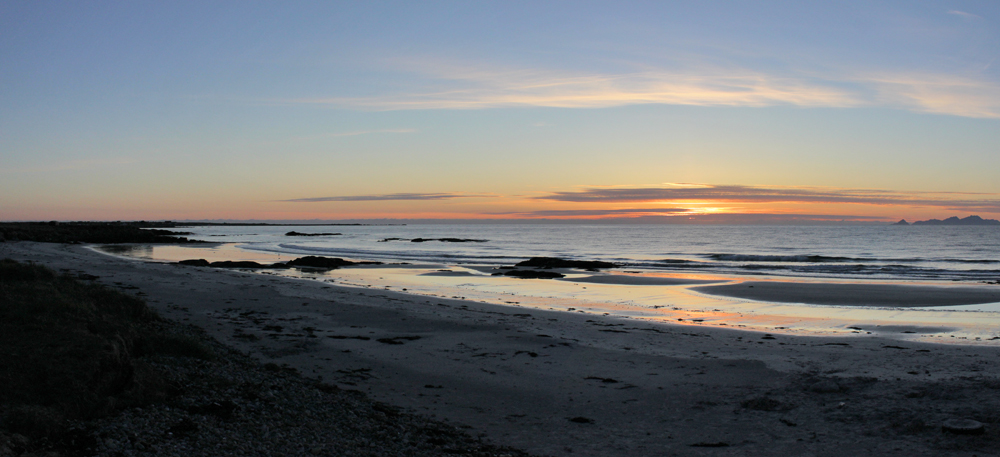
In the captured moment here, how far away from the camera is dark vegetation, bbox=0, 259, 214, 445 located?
16.6 ft

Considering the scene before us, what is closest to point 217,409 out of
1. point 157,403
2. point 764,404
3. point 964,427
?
point 157,403

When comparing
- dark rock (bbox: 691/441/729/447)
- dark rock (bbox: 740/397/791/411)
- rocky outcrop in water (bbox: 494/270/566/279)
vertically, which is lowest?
rocky outcrop in water (bbox: 494/270/566/279)

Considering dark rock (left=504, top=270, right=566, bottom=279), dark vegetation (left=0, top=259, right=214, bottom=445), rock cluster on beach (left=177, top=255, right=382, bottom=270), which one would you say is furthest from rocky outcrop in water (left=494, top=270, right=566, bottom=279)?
dark vegetation (left=0, top=259, right=214, bottom=445)

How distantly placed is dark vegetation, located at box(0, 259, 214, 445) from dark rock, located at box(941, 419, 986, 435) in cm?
868

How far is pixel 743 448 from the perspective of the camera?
6.42 metres

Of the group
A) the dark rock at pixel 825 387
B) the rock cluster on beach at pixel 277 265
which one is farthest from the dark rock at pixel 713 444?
the rock cluster on beach at pixel 277 265

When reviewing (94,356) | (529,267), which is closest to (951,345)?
(94,356)

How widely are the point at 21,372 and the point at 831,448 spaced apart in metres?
8.29

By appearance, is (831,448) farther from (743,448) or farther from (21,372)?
(21,372)

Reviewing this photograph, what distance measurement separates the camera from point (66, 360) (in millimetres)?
5863

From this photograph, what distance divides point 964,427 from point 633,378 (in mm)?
4099

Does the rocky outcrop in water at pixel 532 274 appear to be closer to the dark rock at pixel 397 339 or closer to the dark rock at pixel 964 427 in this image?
the dark rock at pixel 397 339

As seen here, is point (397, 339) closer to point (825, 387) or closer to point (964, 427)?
point (825, 387)

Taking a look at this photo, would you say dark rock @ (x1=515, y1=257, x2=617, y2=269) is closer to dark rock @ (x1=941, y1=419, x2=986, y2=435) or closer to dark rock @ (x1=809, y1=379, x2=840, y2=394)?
dark rock @ (x1=809, y1=379, x2=840, y2=394)
